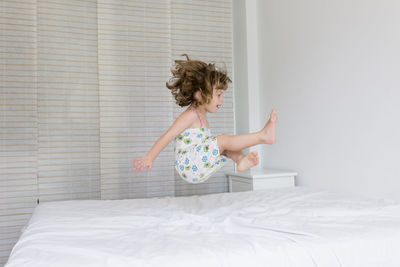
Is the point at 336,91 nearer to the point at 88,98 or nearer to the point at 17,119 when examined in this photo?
the point at 88,98

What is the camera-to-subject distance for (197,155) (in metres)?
1.89

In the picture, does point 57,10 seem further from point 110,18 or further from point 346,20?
point 346,20

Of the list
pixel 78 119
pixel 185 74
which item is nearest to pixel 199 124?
pixel 185 74

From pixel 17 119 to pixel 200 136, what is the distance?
178 centimetres

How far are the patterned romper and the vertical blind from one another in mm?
1320

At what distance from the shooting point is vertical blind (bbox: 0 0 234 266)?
9.67ft

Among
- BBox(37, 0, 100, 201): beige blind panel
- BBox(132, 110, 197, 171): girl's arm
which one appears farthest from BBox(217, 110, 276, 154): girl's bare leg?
BBox(37, 0, 100, 201): beige blind panel

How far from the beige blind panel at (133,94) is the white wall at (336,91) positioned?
95cm

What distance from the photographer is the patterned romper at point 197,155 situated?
74.5 inches

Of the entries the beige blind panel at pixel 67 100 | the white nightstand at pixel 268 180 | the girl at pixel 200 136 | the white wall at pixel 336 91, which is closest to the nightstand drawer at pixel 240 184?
the white nightstand at pixel 268 180

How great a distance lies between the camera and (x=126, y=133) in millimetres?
3213

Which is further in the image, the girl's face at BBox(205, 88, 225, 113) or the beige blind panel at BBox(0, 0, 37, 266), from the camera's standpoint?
the beige blind panel at BBox(0, 0, 37, 266)

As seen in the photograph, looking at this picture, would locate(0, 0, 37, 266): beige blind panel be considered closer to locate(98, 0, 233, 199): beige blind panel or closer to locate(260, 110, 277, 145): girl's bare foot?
locate(98, 0, 233, 199): beige blind panel

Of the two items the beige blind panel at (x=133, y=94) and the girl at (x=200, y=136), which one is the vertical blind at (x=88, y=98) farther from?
the girl at (x=200, y=136)
